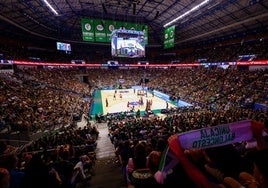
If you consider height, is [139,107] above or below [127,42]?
below

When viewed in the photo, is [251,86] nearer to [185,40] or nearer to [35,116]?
[185,40]

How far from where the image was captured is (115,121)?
2075cm

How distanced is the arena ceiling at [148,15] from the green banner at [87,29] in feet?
16.9

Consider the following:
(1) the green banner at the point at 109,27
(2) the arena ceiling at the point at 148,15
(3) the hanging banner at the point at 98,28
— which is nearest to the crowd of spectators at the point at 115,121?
(2) the arena ceiling at the point at 148,15

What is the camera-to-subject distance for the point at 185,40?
148ft

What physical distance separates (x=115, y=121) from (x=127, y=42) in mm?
12078

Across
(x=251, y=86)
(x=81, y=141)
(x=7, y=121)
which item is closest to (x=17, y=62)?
(x=7, y=121)

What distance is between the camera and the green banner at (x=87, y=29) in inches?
898

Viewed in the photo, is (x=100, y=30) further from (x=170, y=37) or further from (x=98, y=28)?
(x=170, y=37)

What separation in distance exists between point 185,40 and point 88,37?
29660mm

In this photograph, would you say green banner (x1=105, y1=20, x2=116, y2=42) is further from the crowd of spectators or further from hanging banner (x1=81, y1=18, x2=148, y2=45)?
the crowd of spectators

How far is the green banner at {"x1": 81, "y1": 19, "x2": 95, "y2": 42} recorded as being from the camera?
2281 centimetres

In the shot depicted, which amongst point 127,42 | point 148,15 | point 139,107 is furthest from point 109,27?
point 148,15

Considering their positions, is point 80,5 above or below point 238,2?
above
